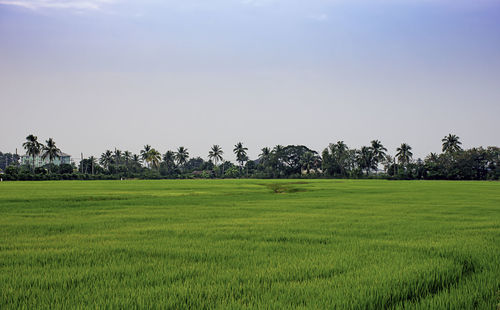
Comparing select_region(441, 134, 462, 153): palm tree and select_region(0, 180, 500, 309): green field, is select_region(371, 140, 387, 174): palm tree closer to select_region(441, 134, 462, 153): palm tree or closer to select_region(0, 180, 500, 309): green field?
select_region(441, 134, 462, 153): palm tree

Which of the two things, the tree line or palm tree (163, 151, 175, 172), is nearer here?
the tree line

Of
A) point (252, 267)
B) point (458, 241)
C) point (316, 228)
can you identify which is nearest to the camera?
point (252, 267)

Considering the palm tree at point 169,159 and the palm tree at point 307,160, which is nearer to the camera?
the palm tree at point 307,160

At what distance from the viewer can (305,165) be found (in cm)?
11912

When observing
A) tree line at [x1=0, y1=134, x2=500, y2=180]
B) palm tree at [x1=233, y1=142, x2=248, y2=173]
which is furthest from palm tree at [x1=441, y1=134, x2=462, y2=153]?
palm tree at [x1=233, y1=142, x2=248, y2=173]

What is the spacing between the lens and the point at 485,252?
26.8 feet

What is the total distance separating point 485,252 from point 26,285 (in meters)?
9.15

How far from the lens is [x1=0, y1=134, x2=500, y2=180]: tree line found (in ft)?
300

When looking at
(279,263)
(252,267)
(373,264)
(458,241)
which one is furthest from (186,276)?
(458,241)

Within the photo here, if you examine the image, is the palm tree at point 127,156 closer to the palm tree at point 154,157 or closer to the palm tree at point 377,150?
the palm tree at point 154,157

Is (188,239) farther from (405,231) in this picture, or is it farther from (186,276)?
(405,231)

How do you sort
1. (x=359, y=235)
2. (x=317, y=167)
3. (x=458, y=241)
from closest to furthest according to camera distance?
(x=458, y=241) < (x=359, y=235) < (x=317, y=167)

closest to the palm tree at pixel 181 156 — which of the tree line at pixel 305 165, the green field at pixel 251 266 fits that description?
the tree line at pixel 305 165

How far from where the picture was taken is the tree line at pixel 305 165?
300ft
